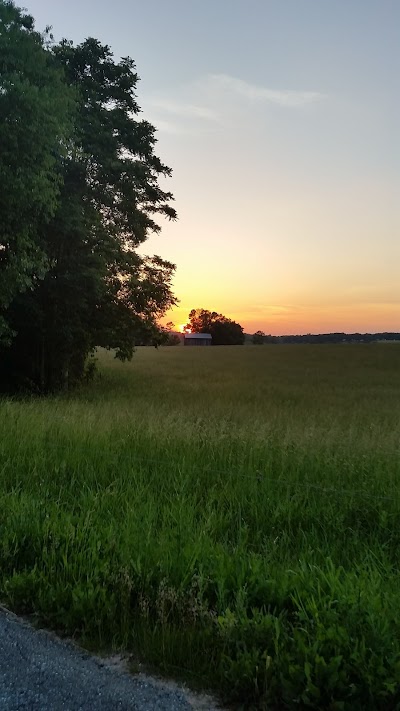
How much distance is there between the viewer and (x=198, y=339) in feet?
395

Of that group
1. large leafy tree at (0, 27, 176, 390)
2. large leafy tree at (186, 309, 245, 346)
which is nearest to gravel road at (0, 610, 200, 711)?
large leafy tree at (0, 27, 176, 390)

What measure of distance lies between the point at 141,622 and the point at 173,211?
21609 millimetres

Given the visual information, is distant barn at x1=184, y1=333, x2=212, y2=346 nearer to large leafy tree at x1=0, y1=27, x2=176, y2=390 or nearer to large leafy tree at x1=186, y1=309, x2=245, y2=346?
large leafy tree at x1=186, y1=309, x2=245, y2=346

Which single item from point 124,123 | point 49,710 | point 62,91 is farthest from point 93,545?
point 124,123

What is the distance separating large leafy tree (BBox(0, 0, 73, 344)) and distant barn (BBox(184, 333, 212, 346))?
10318 centimetres

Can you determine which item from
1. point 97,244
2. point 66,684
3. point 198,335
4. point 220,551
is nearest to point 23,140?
point 97,244

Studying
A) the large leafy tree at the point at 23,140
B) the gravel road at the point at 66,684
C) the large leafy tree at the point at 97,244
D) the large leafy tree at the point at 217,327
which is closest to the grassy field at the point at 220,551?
the gravel road at the point at 66,684

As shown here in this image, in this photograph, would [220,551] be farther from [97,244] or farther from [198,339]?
[198,339]

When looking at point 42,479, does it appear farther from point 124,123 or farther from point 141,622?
point 124,123

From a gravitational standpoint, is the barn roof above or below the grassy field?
above

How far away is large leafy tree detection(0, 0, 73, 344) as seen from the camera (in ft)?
43.8

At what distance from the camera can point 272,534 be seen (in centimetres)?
497

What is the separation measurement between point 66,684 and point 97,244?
60.1 ft

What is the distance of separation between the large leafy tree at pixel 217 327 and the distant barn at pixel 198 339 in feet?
4.79
